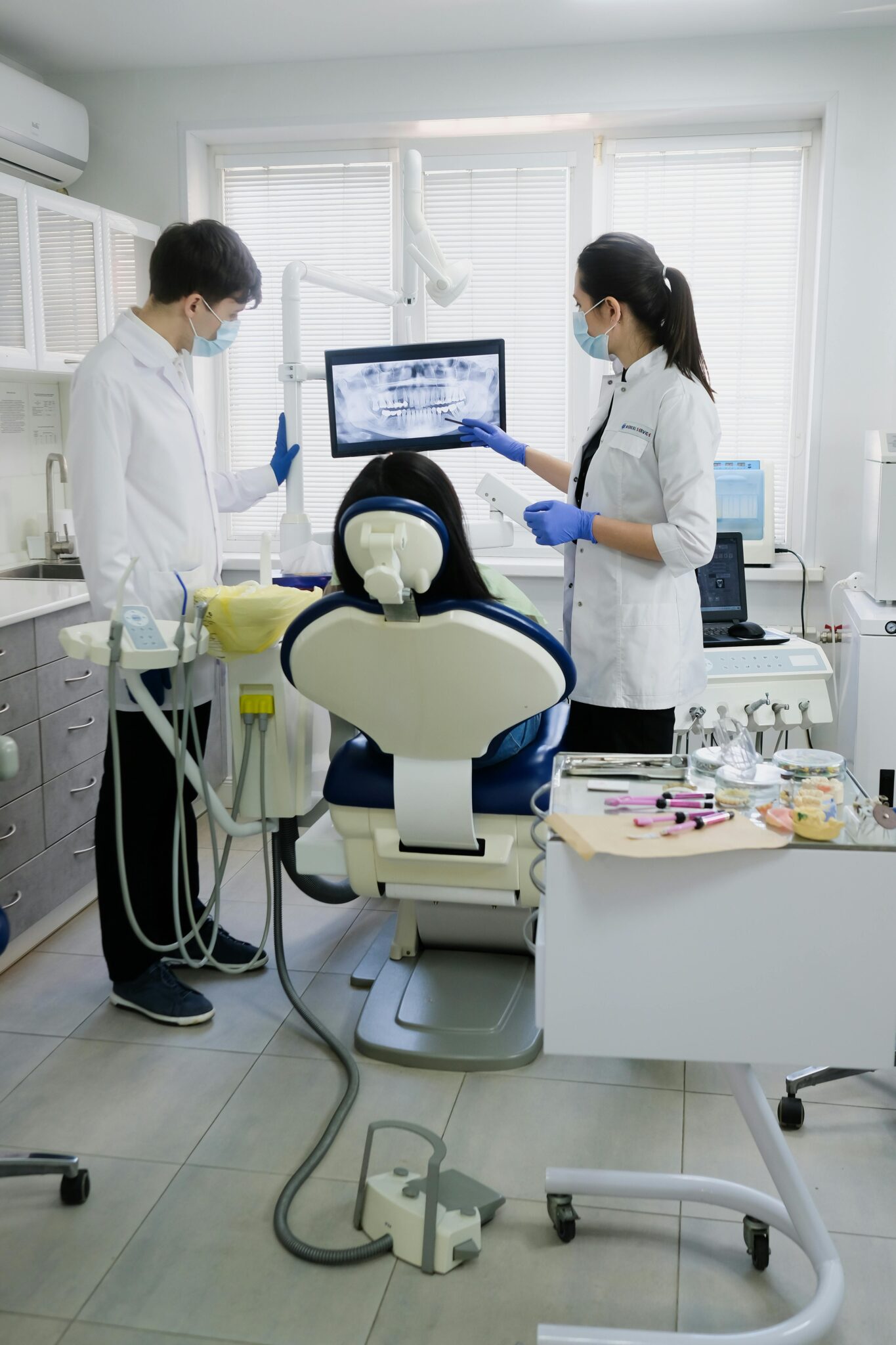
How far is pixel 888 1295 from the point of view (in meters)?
1.59

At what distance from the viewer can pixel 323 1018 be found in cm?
239

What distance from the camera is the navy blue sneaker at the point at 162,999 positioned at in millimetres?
2363

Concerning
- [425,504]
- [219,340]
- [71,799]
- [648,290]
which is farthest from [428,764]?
[71,799]

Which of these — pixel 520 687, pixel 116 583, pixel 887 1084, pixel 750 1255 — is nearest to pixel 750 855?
pixel 520 687

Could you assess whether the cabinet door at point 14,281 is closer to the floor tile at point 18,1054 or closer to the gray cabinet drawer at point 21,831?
the gray cabinet drawer at point 21,831

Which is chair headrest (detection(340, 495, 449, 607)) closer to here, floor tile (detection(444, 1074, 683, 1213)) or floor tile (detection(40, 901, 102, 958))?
floor tile (detection(444, 1074, 683, 1213))

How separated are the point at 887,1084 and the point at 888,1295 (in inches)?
23.6

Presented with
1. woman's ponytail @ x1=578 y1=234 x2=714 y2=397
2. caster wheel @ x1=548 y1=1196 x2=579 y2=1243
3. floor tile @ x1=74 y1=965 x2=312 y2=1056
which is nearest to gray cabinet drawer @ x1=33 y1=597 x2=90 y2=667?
floor tile @ x1=74 y1=965 x2=312 y2=1056

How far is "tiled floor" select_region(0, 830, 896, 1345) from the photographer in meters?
1.56

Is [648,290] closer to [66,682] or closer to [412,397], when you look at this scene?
[412,397]

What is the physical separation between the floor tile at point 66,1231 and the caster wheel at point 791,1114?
1048 millimetres

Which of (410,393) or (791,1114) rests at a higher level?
(410,393)

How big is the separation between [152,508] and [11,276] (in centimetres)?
116

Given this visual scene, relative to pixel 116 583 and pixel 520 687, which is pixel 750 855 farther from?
pixel 116 583
